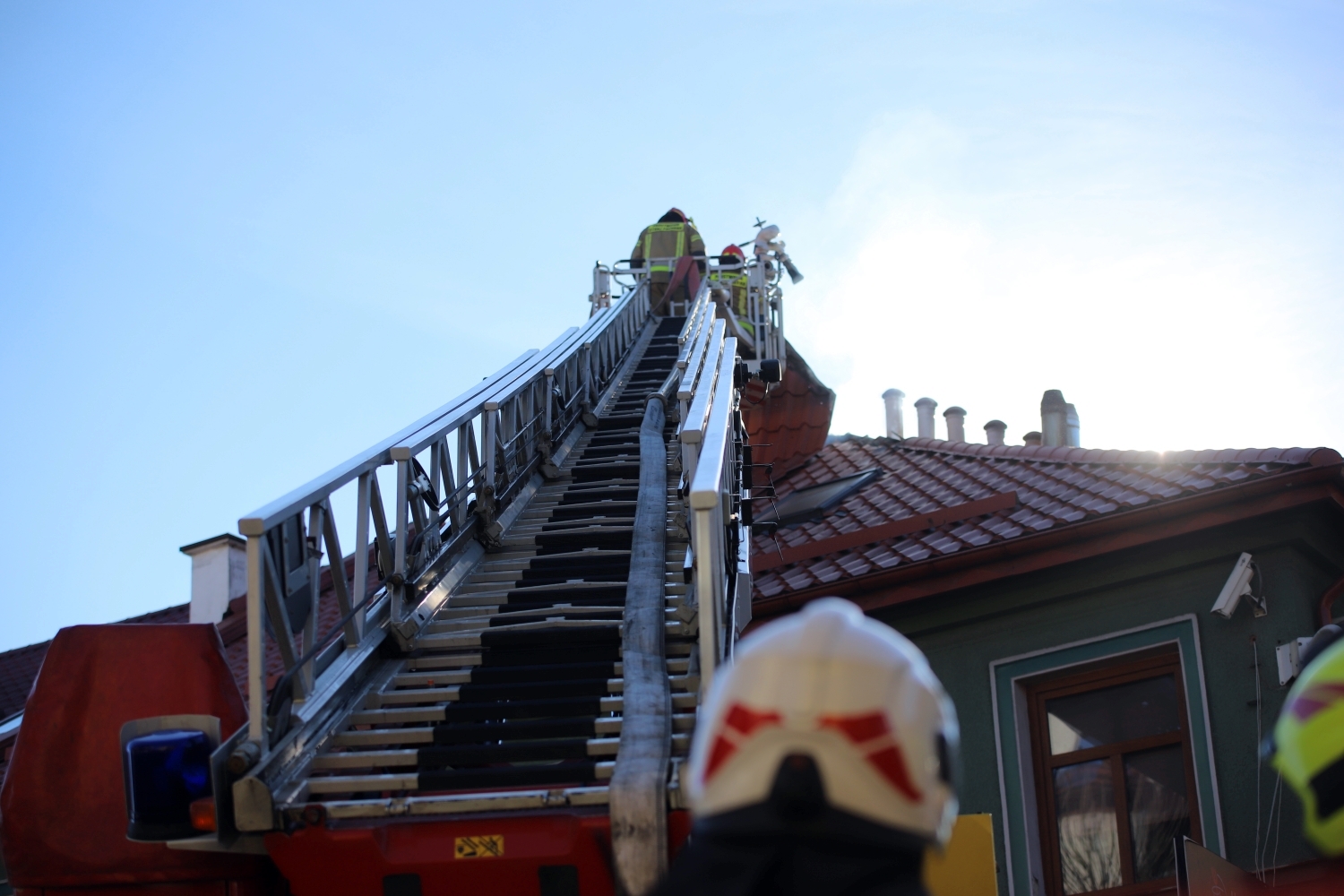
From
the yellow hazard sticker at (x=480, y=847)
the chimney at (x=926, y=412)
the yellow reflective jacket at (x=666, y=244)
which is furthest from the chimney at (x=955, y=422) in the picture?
the yellow hazard sticker at (x=480, y=847)

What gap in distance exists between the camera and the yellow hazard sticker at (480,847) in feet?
15.5

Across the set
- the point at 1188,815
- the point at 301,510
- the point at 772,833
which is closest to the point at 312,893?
the point at 301,510

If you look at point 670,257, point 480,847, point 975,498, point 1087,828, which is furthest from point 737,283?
point 480,847

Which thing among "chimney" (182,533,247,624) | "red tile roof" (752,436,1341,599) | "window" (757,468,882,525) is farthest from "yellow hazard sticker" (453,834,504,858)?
"chimney" (182,533,247,624)

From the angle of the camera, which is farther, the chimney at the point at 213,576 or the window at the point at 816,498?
the chimney at the point at 213,576

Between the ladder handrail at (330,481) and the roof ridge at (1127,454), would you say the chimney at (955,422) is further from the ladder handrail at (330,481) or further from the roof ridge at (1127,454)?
the ladder handrail at (330,481)

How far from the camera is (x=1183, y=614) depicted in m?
8.52

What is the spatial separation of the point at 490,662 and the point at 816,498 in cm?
659

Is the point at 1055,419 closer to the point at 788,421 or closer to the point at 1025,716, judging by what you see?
the point at 788,421

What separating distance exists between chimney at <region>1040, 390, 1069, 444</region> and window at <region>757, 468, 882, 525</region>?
6.67 feet

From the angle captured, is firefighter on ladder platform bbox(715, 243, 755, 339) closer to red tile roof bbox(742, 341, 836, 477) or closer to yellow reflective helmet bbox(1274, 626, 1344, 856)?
red tile roof bbox(742, 341, 836, 477)

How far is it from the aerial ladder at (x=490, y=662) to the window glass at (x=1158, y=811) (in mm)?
2968

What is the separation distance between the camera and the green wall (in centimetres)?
796

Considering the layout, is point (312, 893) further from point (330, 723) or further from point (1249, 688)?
point (1249, 688)
